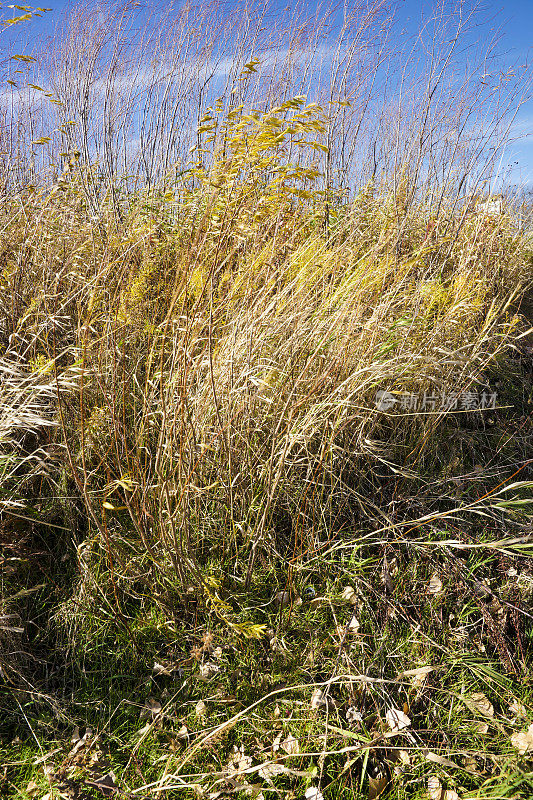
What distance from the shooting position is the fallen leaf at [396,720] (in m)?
1.31

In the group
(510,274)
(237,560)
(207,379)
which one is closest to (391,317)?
(207,379)

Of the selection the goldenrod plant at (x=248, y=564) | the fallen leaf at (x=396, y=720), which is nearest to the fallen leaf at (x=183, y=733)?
the goldenrod plant at (x=248, y=564)

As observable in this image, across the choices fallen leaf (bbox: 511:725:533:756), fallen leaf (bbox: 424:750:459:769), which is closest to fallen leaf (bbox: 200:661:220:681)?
fallen leaf (bbox: 424:750:459:769)

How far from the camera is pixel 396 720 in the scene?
132cm

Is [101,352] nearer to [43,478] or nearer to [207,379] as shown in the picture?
[207,379]

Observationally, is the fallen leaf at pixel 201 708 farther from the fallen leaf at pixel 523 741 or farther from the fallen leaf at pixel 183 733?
the fallen leaf at pixel 523 741

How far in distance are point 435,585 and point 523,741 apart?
463mm

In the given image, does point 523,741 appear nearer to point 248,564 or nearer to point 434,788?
point 434,788

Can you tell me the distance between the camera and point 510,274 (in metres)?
3.42

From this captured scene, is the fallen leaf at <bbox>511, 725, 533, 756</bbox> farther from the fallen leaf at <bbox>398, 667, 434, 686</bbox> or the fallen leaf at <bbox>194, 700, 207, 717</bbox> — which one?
the fallen leaf at <bbox>194, 700, 207, 717</bbox>

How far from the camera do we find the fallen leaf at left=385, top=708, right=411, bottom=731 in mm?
1308

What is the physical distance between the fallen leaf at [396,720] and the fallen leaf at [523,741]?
28 cm

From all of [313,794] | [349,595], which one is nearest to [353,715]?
[313,794]

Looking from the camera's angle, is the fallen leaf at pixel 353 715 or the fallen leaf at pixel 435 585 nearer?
the fallen leaf at pixel 353 715
